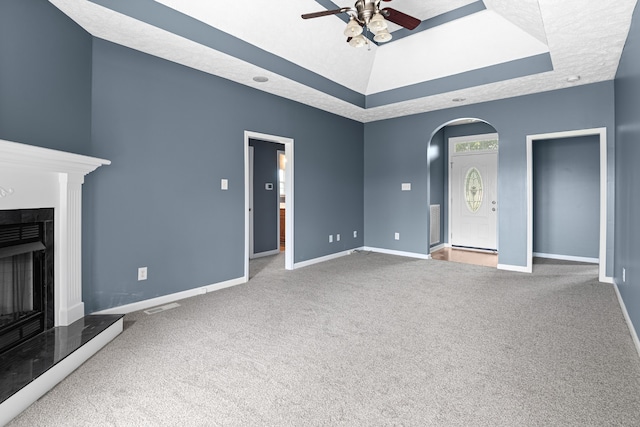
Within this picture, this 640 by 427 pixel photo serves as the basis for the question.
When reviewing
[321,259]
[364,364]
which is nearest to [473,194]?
[321,259]

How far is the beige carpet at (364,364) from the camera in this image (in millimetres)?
1744

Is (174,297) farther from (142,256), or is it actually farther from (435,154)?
(435,154)

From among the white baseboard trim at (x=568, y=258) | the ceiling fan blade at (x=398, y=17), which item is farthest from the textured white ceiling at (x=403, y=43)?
the white baseboard trim at (x=568, y=258)

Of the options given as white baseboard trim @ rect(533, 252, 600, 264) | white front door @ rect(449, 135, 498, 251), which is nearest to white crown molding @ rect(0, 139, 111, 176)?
white front door @ rect(449, 135, 498, 251)

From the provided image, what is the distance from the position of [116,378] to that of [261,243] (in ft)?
14.1

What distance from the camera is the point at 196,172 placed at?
3.78 meters

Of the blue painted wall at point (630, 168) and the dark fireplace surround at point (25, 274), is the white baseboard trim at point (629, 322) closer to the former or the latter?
the blue painted wall at point (630, 168)

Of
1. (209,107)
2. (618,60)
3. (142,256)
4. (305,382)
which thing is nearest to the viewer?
(305,382)

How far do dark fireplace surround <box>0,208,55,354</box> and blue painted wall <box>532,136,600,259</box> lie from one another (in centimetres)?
690

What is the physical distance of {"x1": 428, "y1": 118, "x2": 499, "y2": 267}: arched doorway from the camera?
6.71 meters

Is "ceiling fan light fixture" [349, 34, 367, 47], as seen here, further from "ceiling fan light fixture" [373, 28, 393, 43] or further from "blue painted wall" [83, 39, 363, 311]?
"blue painted wall" [83, 39, 363, 311]

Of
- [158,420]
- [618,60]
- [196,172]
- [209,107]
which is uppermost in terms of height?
[618,60]

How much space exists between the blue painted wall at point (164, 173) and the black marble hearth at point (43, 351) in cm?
54

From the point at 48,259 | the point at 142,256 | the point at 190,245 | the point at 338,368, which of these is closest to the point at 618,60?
the point at 338,368
